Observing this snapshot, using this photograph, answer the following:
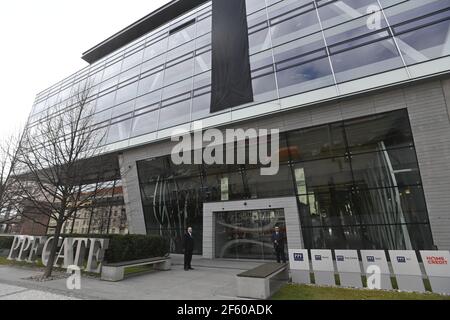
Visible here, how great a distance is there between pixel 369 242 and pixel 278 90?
9.41m

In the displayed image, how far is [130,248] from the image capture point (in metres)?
10.7

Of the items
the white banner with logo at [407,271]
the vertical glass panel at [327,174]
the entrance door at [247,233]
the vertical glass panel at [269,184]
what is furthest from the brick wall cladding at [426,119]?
the entrance door at [247,233]

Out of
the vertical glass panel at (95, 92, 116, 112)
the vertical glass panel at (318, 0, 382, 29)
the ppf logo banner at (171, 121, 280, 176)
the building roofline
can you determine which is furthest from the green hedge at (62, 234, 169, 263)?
the building roofline

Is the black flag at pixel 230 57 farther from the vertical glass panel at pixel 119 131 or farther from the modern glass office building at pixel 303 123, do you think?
the vertical glass panel at pixel 119 131

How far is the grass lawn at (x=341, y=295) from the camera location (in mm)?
6730

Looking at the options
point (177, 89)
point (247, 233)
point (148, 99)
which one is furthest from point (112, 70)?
point (247, 233)

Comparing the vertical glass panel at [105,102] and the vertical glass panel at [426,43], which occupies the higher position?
the vertical glass panel at [105,102]

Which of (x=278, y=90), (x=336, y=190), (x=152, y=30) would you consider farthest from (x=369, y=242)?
(x=152, y=30)

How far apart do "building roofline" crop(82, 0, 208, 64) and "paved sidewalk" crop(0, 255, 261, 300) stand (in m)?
23.6

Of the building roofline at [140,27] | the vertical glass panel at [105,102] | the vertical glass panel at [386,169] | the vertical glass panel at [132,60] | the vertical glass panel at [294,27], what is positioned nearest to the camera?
the vertical glass panel at [386,169]

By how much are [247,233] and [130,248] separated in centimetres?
737

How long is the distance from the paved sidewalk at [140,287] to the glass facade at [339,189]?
509 centimetres

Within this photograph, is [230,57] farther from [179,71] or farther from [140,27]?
[140,27]
